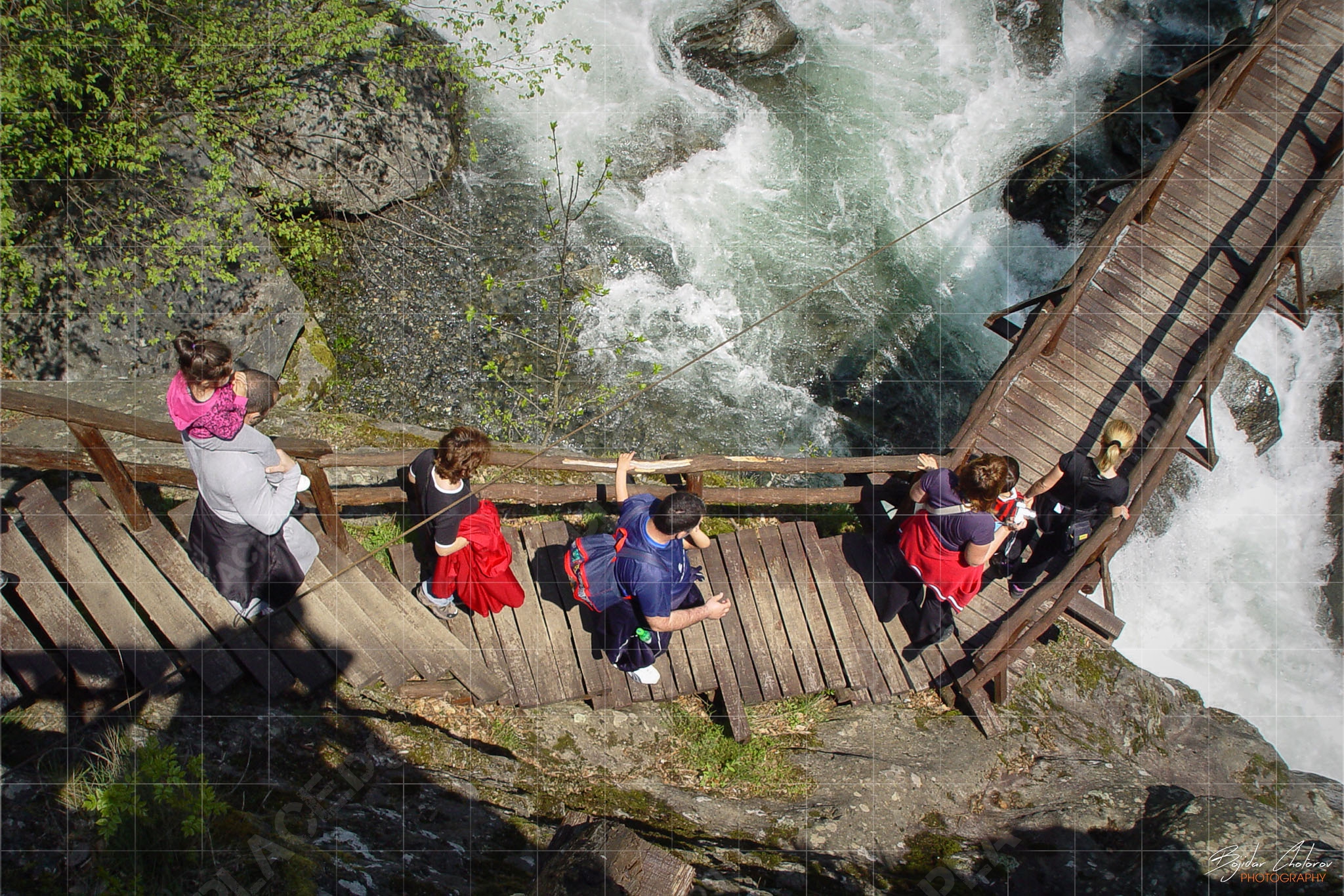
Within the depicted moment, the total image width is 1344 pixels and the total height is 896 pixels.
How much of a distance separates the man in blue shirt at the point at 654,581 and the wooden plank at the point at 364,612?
4.72 ft

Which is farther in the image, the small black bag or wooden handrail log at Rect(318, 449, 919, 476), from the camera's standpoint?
the small black bag

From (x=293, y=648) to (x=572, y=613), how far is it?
188 centimetres

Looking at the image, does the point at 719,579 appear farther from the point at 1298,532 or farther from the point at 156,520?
the point at 1298,532

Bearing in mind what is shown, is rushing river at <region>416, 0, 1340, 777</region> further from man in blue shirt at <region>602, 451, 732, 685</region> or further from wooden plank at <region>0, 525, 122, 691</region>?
wooden plank at <region>0, 525, 122, 691</region>

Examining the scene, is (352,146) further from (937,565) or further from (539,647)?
(937,565)

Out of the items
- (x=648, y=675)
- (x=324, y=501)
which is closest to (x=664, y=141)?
(x=324, y=501)

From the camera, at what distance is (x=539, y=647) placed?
5652mm

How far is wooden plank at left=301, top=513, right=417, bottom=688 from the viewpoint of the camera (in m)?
5.20

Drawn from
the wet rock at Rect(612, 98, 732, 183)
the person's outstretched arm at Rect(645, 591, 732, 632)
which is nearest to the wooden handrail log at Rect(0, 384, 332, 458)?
the person's outstretched arm at Rect(645, 591, 732, 632)

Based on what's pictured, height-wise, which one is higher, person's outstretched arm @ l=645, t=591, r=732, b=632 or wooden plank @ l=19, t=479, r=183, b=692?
person's outstretched arm @ l=645, t=591, r=732, b=632

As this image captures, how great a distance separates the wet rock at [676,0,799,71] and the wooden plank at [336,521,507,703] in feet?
35.7

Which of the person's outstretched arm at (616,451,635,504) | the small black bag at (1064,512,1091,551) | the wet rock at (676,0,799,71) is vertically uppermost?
the wet rock at (676,0,799,71)

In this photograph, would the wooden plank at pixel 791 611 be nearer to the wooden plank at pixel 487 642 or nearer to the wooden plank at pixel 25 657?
the wooden plank at pixel 487 642

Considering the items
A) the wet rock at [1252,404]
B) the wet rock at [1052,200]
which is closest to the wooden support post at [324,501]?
the wet rock at [1052,200]
